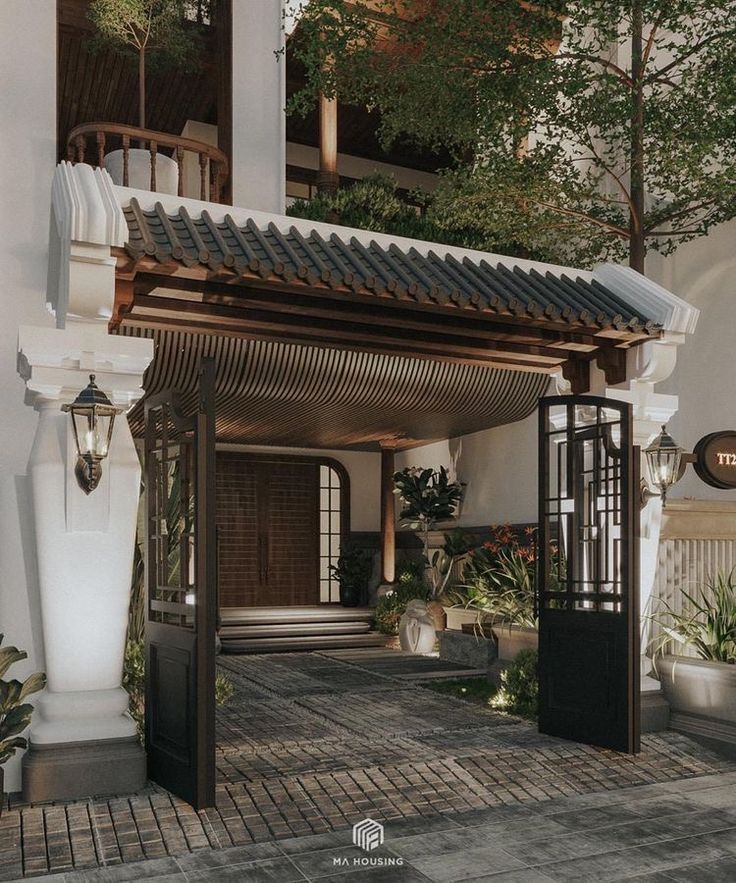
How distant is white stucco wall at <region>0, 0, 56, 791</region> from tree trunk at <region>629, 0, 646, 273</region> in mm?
5605

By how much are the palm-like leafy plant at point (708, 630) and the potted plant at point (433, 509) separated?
5155 mm

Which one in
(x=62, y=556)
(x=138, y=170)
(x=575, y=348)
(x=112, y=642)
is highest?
(x=138, y=170)

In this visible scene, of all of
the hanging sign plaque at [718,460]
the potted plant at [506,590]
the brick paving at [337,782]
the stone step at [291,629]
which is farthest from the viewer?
the stone step at [291,629]

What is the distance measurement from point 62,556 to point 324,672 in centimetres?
571

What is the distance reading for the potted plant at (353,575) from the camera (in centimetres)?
1491

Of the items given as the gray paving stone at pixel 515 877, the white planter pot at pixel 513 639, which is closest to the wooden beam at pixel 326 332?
the white planter pot at pixel 513 639

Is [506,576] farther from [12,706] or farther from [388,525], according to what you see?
[12,706]

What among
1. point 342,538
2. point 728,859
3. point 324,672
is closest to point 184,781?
point 728,859

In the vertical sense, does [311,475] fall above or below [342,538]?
above

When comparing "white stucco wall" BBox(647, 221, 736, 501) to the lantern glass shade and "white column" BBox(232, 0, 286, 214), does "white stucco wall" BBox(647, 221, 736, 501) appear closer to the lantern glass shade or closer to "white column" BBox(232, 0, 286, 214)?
the lantern glass shade

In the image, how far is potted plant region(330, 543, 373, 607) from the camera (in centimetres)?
1491

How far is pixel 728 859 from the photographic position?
14.9 ft

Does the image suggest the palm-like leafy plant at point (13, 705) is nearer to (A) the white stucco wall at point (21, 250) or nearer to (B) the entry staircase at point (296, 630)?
(A) the white stucco wall at point (21, 250)

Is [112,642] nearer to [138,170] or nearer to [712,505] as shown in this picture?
[138,170]
